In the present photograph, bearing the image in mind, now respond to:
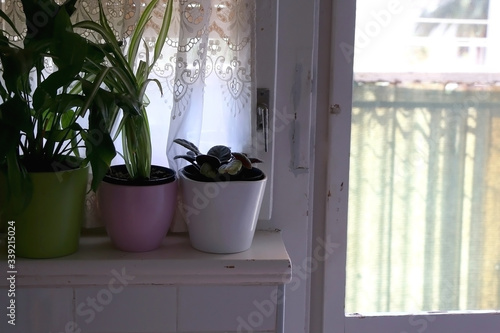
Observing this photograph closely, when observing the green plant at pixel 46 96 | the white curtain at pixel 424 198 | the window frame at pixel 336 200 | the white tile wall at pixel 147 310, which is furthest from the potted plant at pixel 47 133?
the white curtain at pixel 424 198

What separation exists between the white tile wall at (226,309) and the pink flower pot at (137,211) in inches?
5.0

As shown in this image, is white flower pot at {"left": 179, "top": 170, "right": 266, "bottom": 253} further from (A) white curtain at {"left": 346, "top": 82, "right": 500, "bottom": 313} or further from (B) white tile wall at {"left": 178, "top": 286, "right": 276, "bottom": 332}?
(A) white curtain at {"left": 346, "top": 82, "right": 500, "bottom": 313}

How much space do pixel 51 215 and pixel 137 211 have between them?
0.48ft

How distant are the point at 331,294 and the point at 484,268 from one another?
1.18 ft

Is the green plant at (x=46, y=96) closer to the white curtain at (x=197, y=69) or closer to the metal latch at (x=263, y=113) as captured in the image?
the white curtain at (x=197, y=69)

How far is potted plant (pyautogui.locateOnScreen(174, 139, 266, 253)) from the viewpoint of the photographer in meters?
1.10

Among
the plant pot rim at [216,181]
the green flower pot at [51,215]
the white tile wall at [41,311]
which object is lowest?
the white tile wall at [41,311]

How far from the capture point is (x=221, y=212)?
111 cm

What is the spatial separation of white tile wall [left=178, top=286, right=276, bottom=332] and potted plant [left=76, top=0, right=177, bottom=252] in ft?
0.44

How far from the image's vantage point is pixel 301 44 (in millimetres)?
1235

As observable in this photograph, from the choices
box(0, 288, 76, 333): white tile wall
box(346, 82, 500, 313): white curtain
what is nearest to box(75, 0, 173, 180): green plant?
box(0, 288, 76, 333): white tile wall

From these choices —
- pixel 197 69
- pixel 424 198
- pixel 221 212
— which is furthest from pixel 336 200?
pixel 197 69

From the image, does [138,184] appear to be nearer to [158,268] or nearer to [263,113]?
[158,268]

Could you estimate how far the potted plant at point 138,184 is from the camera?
3.57ft
